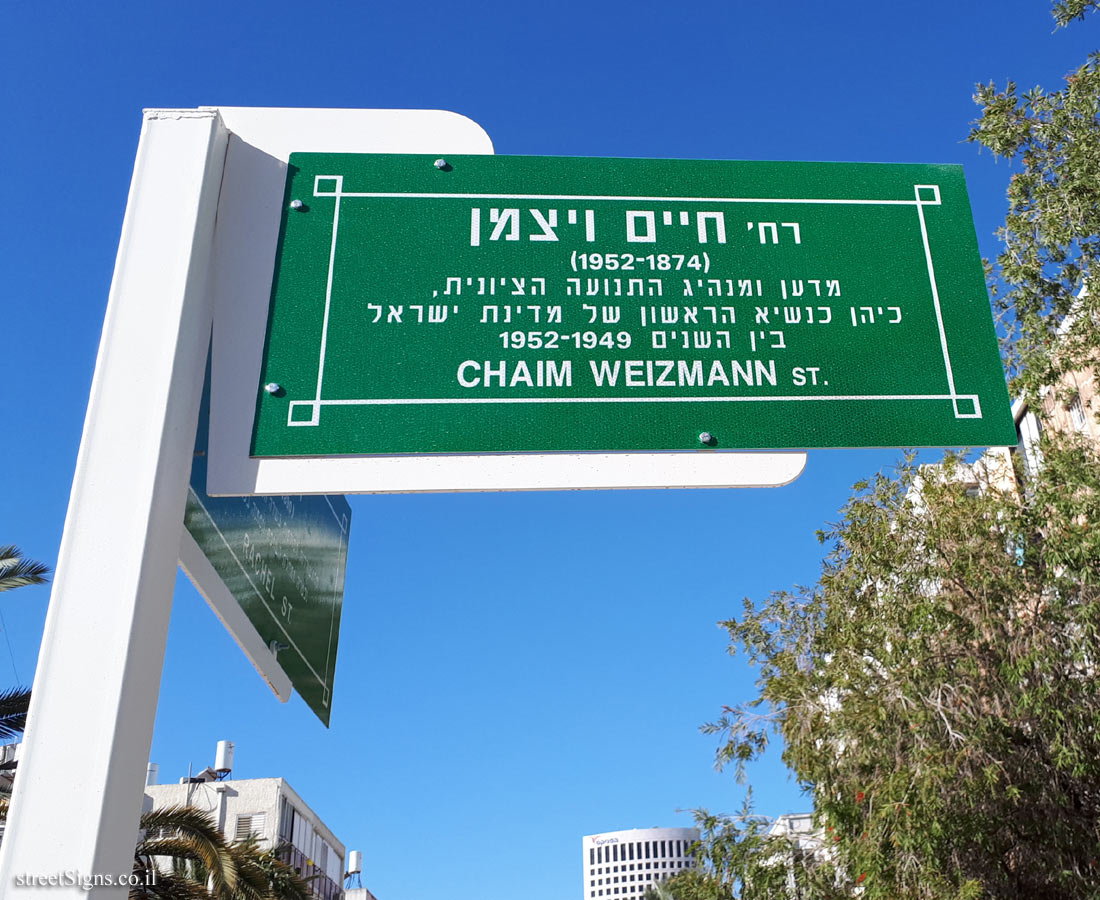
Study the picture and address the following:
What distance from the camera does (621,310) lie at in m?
3.27

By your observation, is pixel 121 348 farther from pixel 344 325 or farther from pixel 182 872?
pixel 182 872

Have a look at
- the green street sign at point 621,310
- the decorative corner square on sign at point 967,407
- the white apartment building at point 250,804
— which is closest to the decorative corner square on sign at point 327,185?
the green street sign at point 621,310

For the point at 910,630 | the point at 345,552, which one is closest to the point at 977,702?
the point at 910,630

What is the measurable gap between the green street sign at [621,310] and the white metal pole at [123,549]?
0.29 metres

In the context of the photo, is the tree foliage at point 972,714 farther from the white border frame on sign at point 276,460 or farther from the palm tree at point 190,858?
the white border frame on sign at point 276,460

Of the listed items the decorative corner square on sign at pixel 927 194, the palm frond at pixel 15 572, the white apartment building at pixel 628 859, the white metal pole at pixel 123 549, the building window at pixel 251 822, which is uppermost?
the white apartment building at pixel 628 859

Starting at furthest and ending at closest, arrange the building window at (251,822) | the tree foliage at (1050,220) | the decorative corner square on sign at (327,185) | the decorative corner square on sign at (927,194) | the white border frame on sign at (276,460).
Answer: the building window at (251,822), the tree foliage at (1050,220), the decorative corner square on sign at (927,194), the decorative corner square on sign at (327,185), the white border frame on sign at (276,460)

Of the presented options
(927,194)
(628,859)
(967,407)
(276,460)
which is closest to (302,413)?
(276,460)

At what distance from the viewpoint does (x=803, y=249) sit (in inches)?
135

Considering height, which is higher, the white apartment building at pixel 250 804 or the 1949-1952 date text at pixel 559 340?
the white apartment building at pixel 250 804

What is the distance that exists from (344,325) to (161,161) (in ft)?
2.19

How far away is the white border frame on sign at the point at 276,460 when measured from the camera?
3.01 meters

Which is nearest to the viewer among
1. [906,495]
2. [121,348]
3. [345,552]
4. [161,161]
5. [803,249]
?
[121,348]

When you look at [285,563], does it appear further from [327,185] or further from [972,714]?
[972,714]
